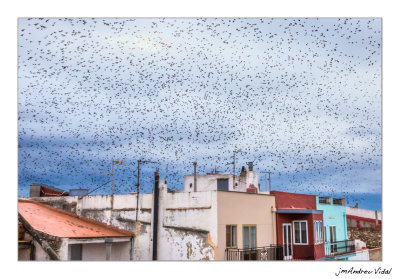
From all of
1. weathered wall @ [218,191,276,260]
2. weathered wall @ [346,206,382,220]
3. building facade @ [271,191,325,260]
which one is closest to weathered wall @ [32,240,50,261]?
weathered wall @ [218,191,276,260]

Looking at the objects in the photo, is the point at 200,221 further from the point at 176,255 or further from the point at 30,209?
the point at 30,209

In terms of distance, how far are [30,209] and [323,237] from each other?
13.3 m

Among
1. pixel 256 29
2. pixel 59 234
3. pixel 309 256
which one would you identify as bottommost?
pixel 309 256

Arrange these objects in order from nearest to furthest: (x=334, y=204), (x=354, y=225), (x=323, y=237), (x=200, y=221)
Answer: (x=200, y=221) < (x=323, y=237) < (x=334, y=204) < (x=354, y=225)

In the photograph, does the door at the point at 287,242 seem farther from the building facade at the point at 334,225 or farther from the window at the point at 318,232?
the building facade at the point at 334,225

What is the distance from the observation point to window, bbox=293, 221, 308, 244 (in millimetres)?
21219

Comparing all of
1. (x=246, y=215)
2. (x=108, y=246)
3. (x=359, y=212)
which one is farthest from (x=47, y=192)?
(x=359, y=212)

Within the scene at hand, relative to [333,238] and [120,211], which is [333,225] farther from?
[120,211]

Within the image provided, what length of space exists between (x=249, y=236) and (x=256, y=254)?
78cm

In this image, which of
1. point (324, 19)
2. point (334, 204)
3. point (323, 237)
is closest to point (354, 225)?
point (334, 204)

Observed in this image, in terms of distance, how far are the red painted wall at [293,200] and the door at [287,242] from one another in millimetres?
955

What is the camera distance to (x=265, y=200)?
2005 cm

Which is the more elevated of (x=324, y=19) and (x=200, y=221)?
(x=324, y=19)

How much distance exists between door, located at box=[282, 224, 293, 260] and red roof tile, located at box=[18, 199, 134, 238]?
6774 mm
